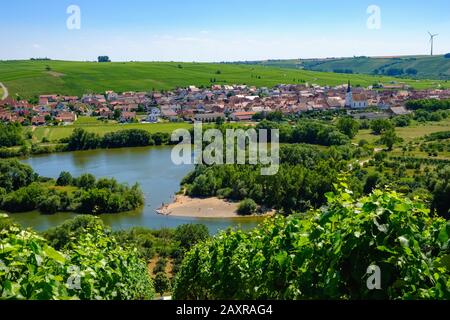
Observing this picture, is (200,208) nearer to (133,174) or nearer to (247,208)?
(247,208)

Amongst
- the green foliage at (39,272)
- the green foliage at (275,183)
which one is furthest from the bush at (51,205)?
the green foliage at (39,272)

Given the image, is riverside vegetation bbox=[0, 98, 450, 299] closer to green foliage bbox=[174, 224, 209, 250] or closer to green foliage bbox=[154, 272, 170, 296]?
green foliage bbox=[154, 272, 170, 296]

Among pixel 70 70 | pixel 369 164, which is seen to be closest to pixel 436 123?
pixel 369 164

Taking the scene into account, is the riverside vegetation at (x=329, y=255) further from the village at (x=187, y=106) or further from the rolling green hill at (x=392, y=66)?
the rolling green hill at (x=392, y=66)

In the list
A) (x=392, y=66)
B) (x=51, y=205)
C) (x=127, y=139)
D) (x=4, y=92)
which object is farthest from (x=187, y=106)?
(x=392, y=66)
